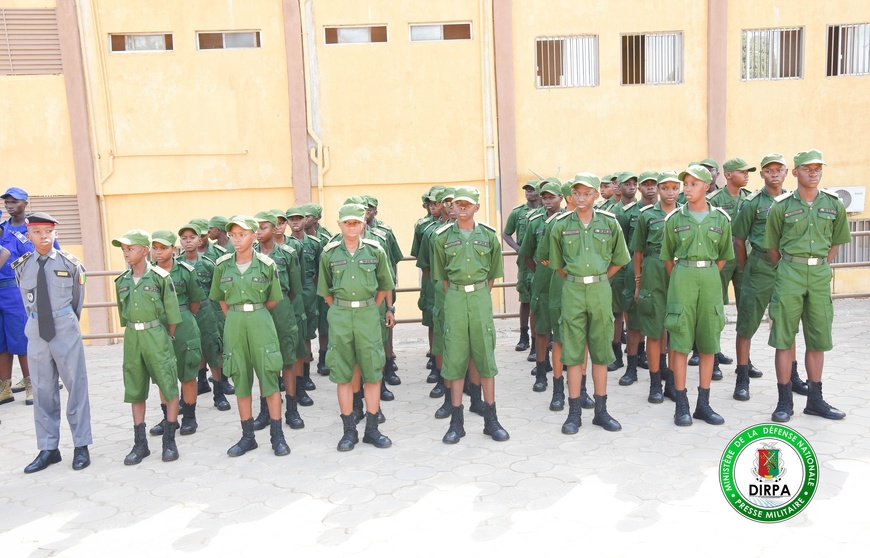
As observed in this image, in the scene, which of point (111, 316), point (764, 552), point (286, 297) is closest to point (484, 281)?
point (286, 297)

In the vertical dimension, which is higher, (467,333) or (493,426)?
(467,333)

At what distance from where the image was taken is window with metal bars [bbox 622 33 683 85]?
12375 mm

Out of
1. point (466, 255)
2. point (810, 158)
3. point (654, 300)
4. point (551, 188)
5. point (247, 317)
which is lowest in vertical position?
point (654, 300)

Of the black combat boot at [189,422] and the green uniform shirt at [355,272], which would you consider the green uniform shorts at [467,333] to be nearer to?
the green uniform shirt at [355,272]

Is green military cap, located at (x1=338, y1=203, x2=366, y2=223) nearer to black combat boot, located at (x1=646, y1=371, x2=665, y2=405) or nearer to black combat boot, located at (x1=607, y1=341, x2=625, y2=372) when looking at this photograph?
black combat boot, located at (x1=646, y1=371, x2=665, y2=405)

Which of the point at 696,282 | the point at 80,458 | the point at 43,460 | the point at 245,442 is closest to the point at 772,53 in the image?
the point at 696,282

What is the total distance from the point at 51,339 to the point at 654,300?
16.9 ft

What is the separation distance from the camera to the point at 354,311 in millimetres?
5863

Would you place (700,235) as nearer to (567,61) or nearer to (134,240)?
(134,240)

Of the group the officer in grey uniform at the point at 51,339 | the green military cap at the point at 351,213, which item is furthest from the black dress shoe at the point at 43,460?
the green military cap at the point at 351,213

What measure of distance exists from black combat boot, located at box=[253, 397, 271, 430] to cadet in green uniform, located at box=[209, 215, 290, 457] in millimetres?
614

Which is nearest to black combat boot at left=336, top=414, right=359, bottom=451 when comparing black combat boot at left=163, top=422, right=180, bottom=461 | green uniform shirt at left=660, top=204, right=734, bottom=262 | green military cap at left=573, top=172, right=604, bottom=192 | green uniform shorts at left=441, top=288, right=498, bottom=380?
green uniform shorts at left=441, top=288, right=498, bottom=380

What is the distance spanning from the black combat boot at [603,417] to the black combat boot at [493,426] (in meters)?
0.77

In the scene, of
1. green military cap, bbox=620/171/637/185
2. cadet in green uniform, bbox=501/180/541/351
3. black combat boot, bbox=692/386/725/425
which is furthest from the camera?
cadet in green uniform, bbox=501/180/541/351
